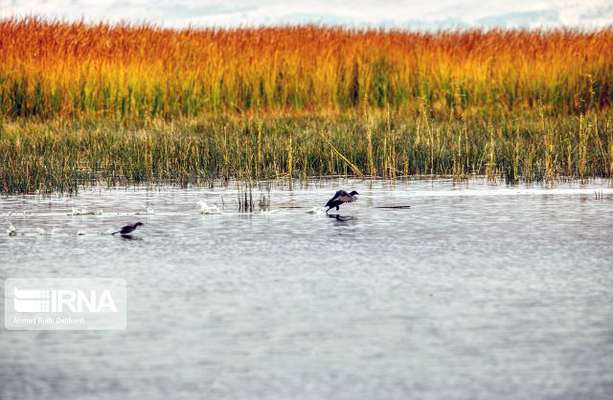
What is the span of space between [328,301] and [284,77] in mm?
13874

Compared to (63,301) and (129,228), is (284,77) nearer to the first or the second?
(129,228)

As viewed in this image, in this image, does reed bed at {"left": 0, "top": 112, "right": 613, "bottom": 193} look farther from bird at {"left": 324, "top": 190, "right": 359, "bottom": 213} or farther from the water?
the water

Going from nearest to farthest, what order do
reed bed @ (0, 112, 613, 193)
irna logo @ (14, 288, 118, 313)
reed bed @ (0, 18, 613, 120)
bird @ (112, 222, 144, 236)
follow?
irna logo @ (14, 288, 118, 313), bird @ (112, 222, 144, 236), reed bed @ (0, 112, 613, 193), reed bed @ (0, 18, 613, 120)

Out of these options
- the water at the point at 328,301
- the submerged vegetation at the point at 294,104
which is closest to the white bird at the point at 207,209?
the water at the point at 328,301

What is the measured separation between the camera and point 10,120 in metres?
16.2

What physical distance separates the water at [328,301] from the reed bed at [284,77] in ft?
→ 30.0

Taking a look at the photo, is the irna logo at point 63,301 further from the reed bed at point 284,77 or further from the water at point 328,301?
the reed bed at point 284,77

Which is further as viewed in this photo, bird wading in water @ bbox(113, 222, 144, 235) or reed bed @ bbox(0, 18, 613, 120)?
reed bed @ bbox(0, 18, 613, 120)

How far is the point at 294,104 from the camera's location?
715 inches

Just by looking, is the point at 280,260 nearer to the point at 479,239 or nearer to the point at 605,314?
the point at 479,239

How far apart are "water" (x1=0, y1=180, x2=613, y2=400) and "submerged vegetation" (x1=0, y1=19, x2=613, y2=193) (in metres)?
2.10

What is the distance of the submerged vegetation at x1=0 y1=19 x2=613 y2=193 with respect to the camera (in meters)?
10.4

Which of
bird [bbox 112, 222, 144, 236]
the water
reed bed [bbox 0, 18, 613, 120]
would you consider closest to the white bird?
the water

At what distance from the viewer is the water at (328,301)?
12.1ft
